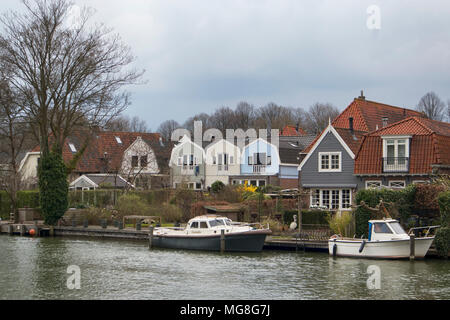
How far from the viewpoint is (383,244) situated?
107ft

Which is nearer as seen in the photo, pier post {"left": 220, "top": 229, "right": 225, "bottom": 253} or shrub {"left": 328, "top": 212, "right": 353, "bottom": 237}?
pier post {"left": 220, "top": 229, "right": 225, "bottom": 253}

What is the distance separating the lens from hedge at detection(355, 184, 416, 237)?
116 feet

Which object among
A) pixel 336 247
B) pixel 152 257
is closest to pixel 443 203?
pixel 336 247

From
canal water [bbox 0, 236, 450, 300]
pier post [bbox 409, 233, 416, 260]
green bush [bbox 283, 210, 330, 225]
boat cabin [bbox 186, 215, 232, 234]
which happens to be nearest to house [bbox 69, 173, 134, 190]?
canal water [bbox 0, 236, 450, 300]

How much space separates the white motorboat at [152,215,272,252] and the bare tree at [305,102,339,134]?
6852 cm

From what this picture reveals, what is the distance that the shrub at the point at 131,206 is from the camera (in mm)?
49156

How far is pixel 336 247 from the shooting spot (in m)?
34.0

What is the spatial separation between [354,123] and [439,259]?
23.9 m

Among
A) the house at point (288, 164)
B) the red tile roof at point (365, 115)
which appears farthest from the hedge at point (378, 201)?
the house at point (288, 164)

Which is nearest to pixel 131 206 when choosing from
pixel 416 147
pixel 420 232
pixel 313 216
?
pixel 313 216

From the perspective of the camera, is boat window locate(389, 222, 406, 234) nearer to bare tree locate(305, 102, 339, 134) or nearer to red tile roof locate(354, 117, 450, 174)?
red tile roof locate(354, 117, 450, 174)

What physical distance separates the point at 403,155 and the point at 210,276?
22.1 metres

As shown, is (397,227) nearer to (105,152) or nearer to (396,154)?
(396,154)

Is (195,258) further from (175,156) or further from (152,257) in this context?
(175,156)
